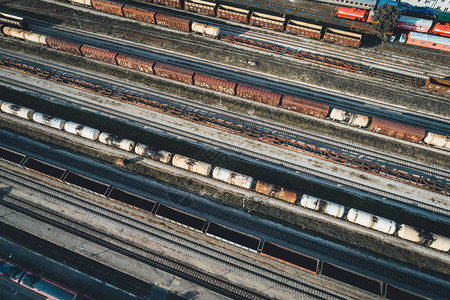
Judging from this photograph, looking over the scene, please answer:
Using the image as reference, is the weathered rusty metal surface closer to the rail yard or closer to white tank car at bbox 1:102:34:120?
the rail yard

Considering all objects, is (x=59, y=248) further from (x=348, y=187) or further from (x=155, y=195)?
(x=348, y=187)

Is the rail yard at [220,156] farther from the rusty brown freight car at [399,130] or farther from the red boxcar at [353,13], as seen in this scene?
the red boxcar at [353,13]

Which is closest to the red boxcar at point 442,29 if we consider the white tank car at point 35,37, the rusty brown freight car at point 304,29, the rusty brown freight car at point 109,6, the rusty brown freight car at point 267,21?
the rusty brown freight car at point 304,29

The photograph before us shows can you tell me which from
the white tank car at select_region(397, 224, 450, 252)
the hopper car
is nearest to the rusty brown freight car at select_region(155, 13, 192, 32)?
the hopper car

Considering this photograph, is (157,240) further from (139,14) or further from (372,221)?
(139,14)

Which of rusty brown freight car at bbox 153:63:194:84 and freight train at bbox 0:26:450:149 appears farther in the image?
rusty brown freight car at bbox 153:63:194:84

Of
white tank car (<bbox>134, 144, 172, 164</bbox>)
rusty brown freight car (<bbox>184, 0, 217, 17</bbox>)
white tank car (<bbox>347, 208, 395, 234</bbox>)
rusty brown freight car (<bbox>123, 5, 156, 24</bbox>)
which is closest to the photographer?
white tank car (<bbox>347, 208, 395, 234</bbox>)

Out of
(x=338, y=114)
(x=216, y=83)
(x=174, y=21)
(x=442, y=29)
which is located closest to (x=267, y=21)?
(x=174, y=21)
